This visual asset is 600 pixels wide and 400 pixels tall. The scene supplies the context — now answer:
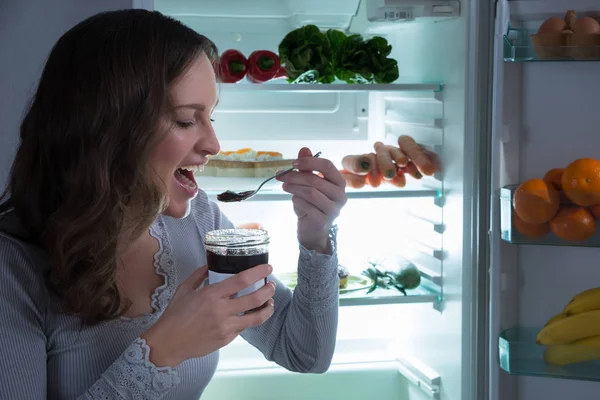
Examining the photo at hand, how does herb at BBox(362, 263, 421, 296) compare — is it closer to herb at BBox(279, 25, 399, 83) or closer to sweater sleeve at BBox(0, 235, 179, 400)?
herb at BBox(279, 25, 399, 83)

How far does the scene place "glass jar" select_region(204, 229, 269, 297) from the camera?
3.47 ft

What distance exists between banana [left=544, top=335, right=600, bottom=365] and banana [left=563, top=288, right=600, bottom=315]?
0.20ft

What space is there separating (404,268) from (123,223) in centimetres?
138

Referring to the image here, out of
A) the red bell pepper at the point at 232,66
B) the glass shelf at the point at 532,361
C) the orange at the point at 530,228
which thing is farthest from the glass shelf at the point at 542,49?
the red bell pepper at the point at 232,66

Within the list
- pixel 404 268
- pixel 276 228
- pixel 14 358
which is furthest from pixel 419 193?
pixel 14 358

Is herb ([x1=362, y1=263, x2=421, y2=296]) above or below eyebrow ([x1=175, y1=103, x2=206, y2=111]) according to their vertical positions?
below

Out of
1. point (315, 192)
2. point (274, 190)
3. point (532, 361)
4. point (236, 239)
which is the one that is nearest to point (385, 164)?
point (274, 190)

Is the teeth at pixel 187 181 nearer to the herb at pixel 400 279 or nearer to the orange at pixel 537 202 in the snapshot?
the orange at pixel 537 202

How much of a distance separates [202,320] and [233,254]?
0.11 metres

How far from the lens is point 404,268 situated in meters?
2.36

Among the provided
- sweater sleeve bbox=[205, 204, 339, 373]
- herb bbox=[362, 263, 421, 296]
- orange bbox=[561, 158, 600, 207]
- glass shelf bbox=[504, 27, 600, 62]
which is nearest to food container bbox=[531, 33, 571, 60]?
glass shelf bbox=[504, 27, 600, 62]

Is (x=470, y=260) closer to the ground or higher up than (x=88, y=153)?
closer to the ground

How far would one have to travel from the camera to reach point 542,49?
1452 millimetres

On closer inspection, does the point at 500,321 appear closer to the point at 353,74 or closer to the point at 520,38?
the point at 520,38
